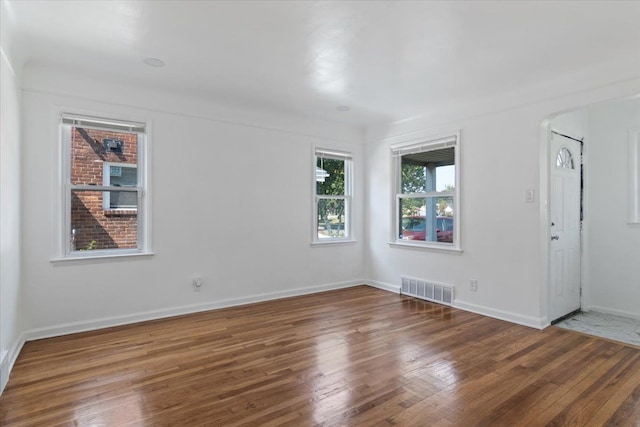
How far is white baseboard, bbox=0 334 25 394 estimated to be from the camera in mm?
2417

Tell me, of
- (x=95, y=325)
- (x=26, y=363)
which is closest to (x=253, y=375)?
(x=26, y=363)

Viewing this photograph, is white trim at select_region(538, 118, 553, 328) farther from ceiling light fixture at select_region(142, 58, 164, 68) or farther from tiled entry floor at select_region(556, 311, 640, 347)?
ceiling light fixture at select_region(142, 58, 164, 68)

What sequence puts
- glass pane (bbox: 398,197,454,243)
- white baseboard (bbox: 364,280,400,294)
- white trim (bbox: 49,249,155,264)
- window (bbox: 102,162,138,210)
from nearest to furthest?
white trim (bbox: 49,249,155,264)
window (bbox: 102,162,138,210)
glass pane (bbox: 398,197,454,243)
white baseboard (bbox: 364,280,400,294)

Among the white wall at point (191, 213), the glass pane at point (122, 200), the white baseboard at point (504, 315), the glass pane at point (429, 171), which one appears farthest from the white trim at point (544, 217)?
the glass pane at point (122, 200)

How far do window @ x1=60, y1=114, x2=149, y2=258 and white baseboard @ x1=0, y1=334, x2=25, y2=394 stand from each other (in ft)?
2.90

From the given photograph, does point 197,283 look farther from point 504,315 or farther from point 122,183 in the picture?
point 504,315

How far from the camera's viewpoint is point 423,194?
505 cm

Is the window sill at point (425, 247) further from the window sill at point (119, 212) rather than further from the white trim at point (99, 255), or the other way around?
the window sill at point (119, 212)

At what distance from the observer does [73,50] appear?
10.0ft

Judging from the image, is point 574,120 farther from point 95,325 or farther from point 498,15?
point 95,325

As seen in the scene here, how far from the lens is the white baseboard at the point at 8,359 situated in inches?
95.2

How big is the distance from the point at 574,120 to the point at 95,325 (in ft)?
19.4

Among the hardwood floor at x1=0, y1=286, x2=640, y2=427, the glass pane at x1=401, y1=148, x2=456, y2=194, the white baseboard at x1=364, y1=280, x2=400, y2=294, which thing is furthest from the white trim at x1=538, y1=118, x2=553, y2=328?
the white baseboard at x1=364, y1=280, x2=400, y2=294

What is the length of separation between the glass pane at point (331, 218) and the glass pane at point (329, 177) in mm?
156
